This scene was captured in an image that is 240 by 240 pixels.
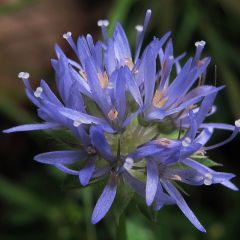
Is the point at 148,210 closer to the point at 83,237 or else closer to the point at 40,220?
the point at 83,237

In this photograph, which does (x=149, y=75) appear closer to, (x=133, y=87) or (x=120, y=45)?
(x=133, y=87)

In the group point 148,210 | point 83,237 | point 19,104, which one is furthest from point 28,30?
point 148,210

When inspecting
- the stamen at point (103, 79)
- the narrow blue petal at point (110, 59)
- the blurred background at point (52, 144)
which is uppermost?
the narrow blue petal at point (110, 59)

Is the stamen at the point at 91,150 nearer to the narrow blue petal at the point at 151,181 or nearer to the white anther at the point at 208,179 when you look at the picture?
the narrow blue petal at the point at 151,181

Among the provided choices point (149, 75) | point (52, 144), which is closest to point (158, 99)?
point (149, 75)

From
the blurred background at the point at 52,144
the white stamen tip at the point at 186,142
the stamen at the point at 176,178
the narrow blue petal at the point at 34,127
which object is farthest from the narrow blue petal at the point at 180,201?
the blurred background at the point at 52,144

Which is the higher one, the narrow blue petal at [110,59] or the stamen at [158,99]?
the narrow blue petal at [110,59]

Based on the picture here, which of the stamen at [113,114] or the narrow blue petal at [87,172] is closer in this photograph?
the narrow blue petal at [87,172]
